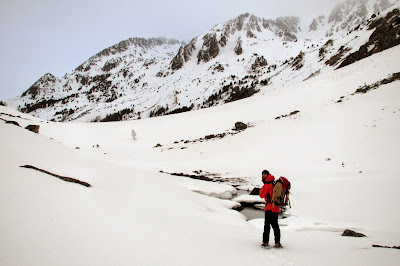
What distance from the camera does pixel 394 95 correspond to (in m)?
22.0

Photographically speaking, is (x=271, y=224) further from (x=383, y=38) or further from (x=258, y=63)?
(x=258, y=63)

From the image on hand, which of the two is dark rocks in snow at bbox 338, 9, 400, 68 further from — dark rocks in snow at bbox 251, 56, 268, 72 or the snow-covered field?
dark rocks in snow at bbox 251, 56, 268, 72

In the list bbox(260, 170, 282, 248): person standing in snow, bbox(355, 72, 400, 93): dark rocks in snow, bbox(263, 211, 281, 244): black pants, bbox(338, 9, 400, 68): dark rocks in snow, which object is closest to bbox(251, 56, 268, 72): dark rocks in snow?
bbox(338, 9, 400, 68): dark rocks in snow

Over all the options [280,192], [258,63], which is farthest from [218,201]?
[258,63]

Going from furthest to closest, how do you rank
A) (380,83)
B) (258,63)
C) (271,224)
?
(258,63) → (380,83) → (271,224)

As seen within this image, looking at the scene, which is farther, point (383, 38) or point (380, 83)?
point (383, 38)

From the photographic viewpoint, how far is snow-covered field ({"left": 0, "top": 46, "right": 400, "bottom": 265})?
4.59 meters

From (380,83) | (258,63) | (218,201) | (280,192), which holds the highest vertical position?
(258,63)

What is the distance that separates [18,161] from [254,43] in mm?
199390

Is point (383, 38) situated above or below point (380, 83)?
above

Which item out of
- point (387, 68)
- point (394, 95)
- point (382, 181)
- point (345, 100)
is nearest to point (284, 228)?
point (382, 181)

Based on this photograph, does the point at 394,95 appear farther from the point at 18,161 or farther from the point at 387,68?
the point at 18,161

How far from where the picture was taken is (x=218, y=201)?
12.5 m

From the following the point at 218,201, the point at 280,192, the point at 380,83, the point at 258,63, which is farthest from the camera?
the point at 258,63
